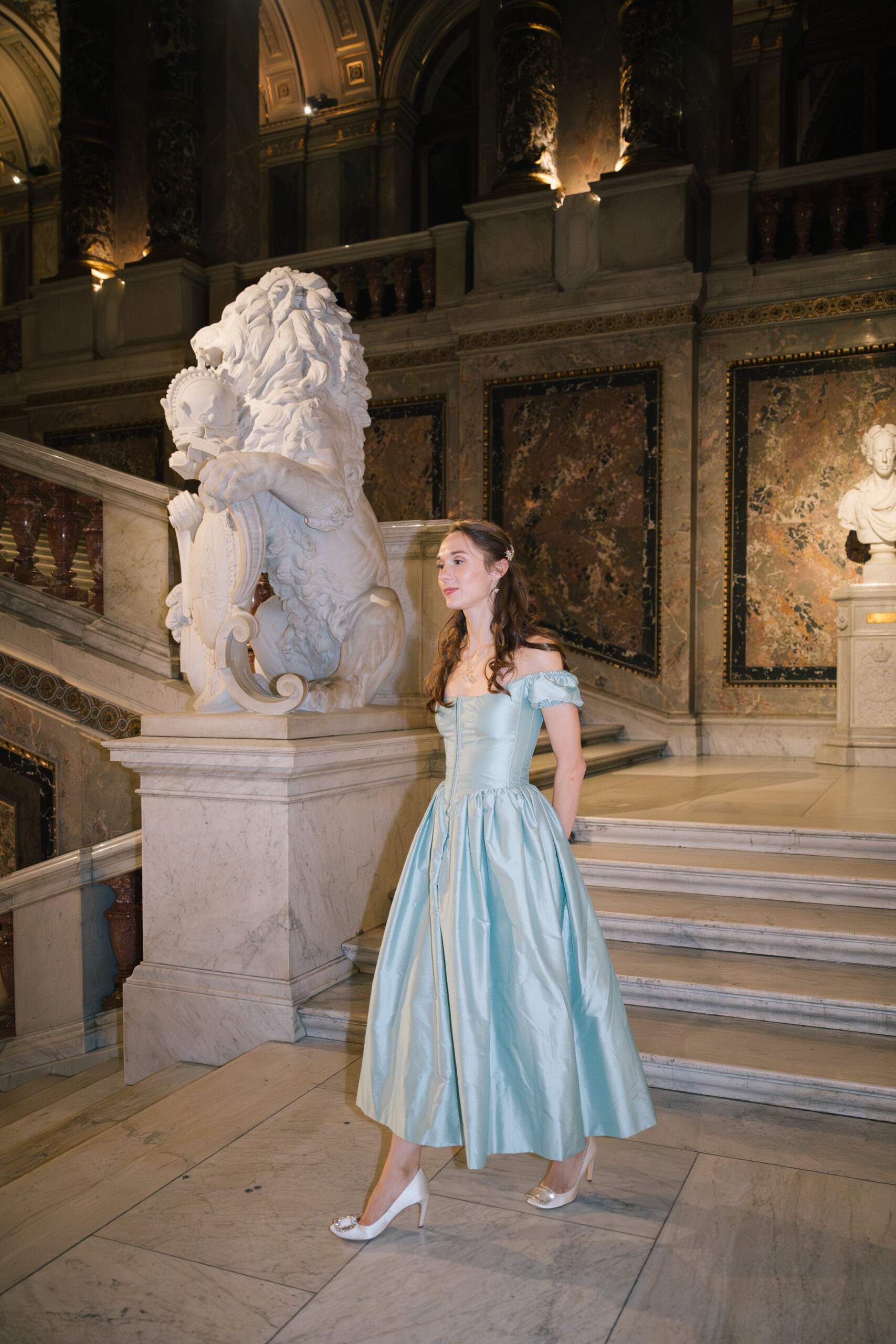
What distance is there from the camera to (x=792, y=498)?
24.2 ft

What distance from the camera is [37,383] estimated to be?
33.1ft

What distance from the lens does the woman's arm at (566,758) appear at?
6.60ft

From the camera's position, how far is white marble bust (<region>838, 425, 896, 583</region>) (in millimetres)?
6586

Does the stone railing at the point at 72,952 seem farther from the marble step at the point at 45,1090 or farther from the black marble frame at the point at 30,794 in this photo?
the black marble frame at the point at 30,794

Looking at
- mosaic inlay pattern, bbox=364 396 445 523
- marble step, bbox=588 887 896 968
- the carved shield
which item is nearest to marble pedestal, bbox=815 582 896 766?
marble step, bbox=588 887 896 968

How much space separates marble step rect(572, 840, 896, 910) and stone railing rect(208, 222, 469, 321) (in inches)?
238

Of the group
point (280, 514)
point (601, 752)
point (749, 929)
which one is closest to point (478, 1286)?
point (749, 929)

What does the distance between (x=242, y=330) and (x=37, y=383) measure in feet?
25.8

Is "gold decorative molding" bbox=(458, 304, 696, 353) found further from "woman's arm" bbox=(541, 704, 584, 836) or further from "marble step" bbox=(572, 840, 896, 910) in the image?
"woman's arm" bbox=(541, 704, 584, 836)

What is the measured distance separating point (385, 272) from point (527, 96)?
1.86m

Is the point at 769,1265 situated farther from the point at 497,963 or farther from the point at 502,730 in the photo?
the point at 502,730

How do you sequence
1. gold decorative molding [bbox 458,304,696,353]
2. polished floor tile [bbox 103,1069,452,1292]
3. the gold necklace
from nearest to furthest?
polished floor tile [bbox 103,1069,452,1292], the gold necklace, gold decorative molding [bbox 458,304,696,353]

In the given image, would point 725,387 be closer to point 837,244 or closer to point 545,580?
point 837,244

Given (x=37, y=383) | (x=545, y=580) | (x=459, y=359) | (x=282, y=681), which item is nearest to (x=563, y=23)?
(x=459, y=359)
